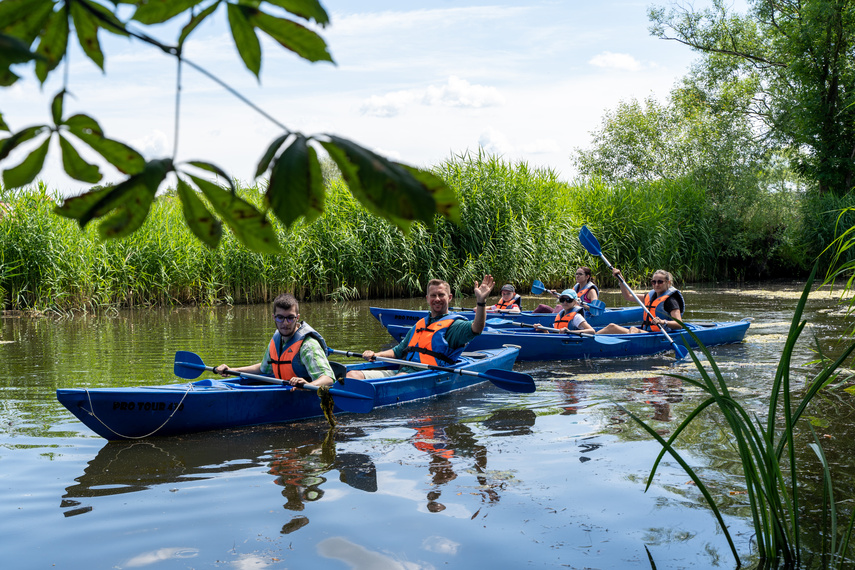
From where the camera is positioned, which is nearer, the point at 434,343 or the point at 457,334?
the point at 457,334

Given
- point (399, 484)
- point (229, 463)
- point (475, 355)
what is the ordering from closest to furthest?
point (399, 484) → point (229, 463) → point (475, 355)

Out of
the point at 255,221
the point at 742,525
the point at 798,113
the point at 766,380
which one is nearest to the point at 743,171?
the point at 798,113

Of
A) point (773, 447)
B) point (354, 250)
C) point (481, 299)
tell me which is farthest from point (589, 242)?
point (773, 447)

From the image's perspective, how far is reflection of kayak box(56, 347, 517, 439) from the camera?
485 cm

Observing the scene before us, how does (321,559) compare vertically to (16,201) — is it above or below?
below

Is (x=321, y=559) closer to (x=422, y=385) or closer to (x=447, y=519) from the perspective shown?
(x=447, y=519)

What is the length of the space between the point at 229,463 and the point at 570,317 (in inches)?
213

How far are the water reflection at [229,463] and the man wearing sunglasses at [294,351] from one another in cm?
41

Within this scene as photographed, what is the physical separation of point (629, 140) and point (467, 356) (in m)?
29.3

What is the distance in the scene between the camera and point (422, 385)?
20.8ft

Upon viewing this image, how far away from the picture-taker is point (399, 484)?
4.12 meters

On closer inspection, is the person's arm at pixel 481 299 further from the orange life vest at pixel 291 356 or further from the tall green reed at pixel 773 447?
the tall green reed at pixel 773 447

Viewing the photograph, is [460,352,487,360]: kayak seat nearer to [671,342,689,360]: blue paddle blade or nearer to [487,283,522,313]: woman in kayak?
[671,342,689,360]: blue paddle blade

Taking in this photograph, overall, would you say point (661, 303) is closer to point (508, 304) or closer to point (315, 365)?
point (508, 304)
